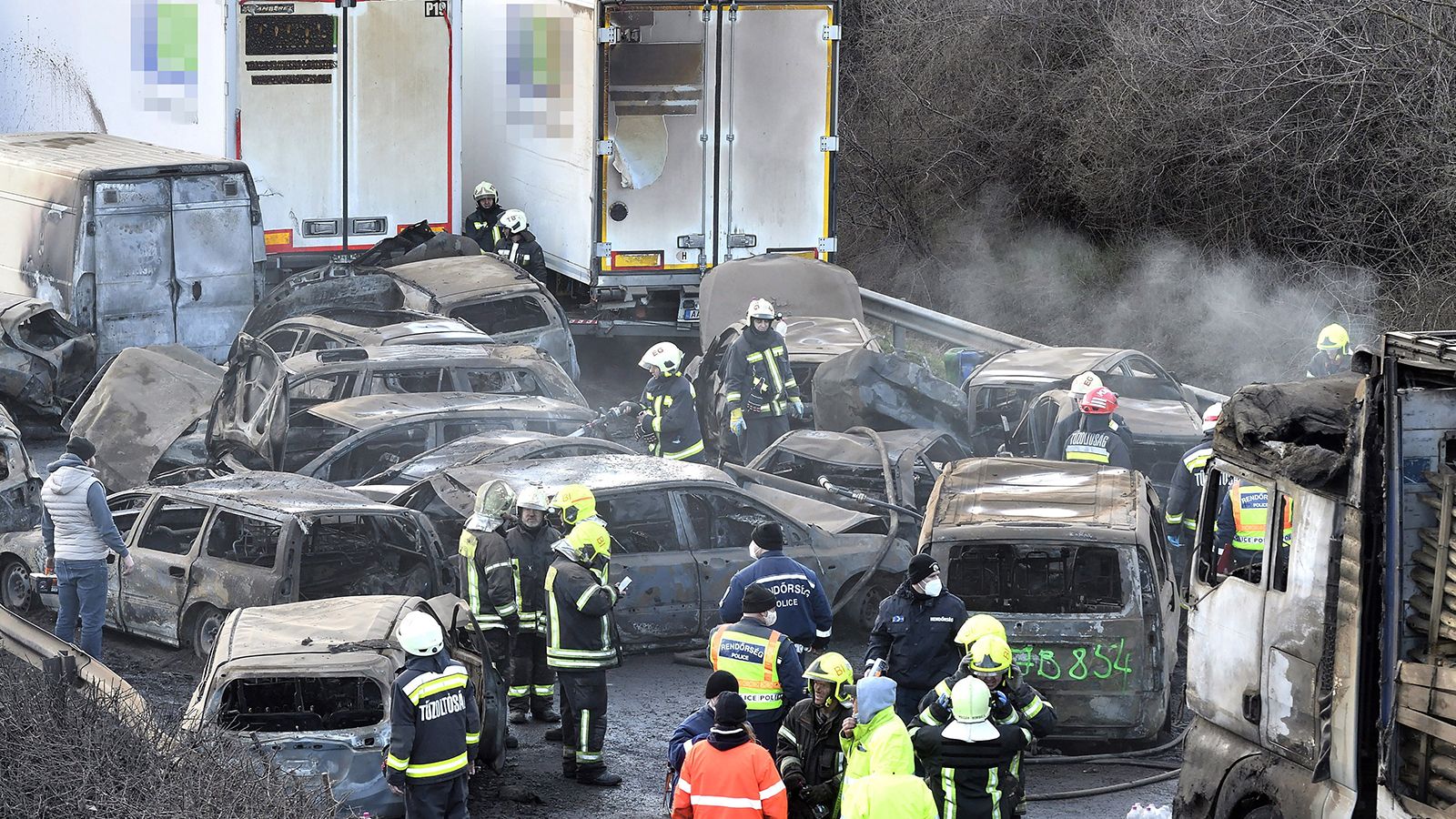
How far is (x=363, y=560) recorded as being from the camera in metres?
11.0

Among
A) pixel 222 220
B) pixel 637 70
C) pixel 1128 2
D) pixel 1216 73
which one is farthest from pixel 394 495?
pixel 1128 2

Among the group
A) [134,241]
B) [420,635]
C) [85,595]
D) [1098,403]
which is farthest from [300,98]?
[420,635]

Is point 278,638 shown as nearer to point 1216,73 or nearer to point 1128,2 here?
point 1216,73

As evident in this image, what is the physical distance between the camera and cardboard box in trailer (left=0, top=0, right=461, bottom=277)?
17.5m

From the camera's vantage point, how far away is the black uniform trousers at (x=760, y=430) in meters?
14.5

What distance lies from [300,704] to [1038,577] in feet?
13.1

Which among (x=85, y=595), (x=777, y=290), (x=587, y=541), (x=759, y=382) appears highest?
(x=777, y=290)

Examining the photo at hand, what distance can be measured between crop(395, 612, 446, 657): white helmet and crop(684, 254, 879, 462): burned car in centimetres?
727

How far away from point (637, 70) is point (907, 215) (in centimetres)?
618

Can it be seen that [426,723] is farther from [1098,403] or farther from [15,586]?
[1098,403]

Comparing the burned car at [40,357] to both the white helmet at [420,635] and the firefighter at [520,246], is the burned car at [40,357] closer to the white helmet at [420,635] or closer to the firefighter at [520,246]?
the firefighter at [520,246]

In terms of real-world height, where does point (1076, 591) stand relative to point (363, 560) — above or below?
above

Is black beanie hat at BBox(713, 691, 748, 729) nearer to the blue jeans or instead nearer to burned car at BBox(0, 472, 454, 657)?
burned car at BBox(0, 472, 454, 657)

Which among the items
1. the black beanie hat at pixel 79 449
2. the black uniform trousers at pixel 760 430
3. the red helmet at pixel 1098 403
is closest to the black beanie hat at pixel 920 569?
the red helmet at pixel 1098 403
